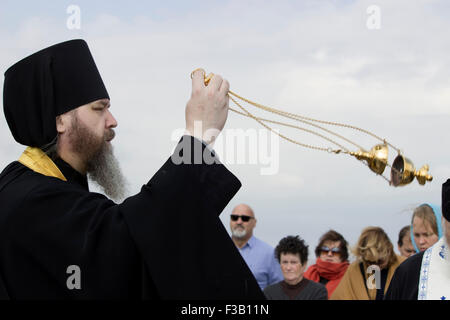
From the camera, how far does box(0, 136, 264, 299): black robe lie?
8.46 ft

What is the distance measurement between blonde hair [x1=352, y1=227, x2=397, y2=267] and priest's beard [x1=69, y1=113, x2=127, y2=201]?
4.13 meters


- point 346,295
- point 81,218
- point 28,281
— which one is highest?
point 81,218

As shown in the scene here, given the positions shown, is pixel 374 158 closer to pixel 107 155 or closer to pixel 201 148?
pixel 201 148

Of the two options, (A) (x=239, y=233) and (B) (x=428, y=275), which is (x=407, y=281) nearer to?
(B) (x=428, y=275)

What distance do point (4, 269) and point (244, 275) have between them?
1.00 meters

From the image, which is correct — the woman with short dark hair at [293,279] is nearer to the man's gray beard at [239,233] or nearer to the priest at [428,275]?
the man's gray beard at [239,233]

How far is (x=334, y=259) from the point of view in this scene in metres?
7.82

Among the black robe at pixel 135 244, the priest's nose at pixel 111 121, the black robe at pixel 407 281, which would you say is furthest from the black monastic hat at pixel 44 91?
the black robe at pixel 407 281

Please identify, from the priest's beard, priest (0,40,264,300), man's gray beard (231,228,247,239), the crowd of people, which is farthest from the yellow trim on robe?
man's gray beard (231,228,247,239)

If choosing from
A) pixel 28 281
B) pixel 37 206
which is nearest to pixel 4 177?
pixel 37 206

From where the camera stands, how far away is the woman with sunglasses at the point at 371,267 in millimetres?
6762

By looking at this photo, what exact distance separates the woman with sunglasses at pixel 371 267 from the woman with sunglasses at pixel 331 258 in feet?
2.43

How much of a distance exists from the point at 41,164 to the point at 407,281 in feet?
9.81

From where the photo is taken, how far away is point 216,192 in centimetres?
273
